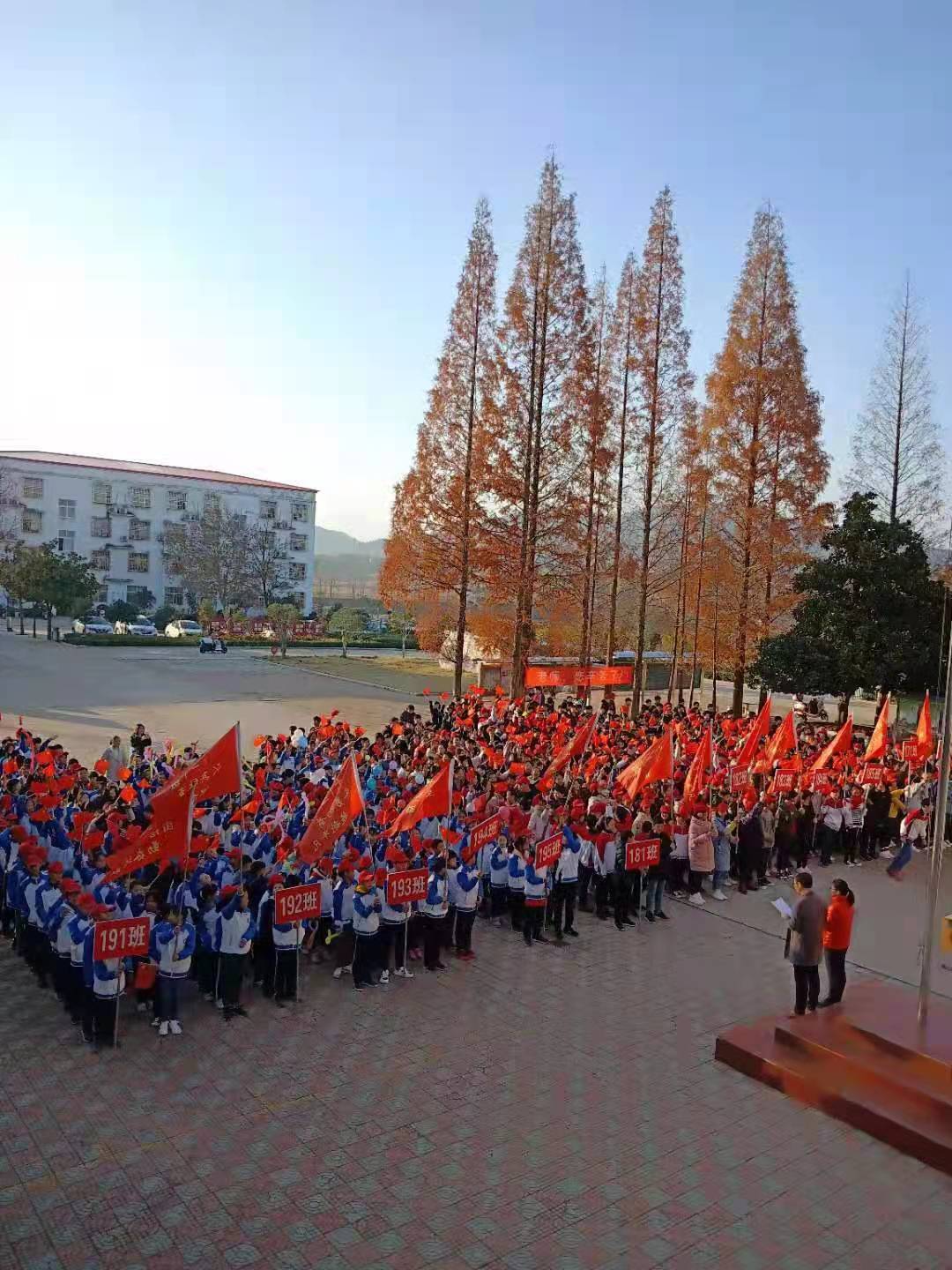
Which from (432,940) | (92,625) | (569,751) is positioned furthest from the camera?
(92,625)

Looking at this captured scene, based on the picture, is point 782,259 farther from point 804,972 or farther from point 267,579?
point 267,579

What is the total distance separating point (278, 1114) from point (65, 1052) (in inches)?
86.4

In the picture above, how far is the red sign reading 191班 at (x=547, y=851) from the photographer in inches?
435

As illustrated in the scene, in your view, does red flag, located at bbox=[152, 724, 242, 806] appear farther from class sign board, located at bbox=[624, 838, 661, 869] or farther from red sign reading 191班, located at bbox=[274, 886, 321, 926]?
class sign board, located at bbox=[624, 838, 661, 869]

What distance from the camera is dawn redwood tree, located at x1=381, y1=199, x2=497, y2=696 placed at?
80.9 ft

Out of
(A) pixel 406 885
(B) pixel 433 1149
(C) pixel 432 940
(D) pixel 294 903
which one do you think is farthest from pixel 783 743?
(B) pixel 433 1149

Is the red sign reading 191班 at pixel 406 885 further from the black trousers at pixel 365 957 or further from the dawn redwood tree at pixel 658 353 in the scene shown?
the dawn redwood tree at pixel 658 353

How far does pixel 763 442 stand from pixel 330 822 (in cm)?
1887

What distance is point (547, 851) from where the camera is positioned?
11.1 metres

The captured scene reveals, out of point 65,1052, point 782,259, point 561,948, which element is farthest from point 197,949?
point 782,259

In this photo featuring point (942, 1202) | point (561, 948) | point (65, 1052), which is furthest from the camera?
point (561, 948)

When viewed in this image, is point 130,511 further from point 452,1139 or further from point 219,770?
point 452,1139

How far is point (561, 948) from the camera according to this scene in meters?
11.1

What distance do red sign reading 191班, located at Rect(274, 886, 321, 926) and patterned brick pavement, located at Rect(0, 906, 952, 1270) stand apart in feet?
2.96
